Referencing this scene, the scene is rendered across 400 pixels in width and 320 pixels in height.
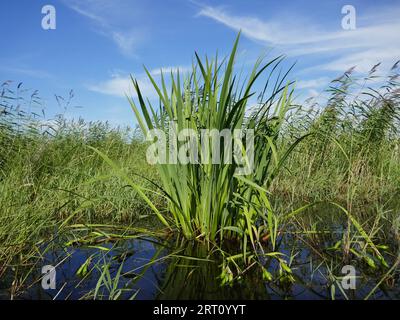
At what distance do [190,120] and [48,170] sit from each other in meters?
2.22

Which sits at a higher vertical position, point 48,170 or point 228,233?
point 48,170

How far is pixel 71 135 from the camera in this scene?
5.07 metres

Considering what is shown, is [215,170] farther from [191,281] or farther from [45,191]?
[45,191]

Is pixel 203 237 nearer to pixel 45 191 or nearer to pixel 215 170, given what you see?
pixel 215 170

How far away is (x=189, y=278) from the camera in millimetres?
1878

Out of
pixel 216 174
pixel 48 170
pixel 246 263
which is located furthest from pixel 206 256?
pixel 48 170

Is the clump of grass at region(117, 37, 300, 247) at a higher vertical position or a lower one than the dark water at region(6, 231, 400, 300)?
higher

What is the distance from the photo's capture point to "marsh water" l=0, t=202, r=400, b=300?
5.61ft

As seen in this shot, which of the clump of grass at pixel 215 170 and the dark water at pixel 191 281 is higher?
the clump of grass at pixel 215 170

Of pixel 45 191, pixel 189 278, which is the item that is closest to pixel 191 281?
pixel 189 278

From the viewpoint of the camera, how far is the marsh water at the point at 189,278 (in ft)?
5.61

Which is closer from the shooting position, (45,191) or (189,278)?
(189,278)
